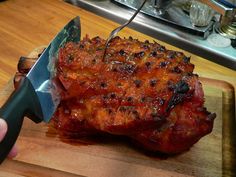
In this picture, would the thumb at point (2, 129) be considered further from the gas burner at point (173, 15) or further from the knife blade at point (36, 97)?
the gas burner at point (173, 15)

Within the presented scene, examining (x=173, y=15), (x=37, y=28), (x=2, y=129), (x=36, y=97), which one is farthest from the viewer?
(x=173, y=15)

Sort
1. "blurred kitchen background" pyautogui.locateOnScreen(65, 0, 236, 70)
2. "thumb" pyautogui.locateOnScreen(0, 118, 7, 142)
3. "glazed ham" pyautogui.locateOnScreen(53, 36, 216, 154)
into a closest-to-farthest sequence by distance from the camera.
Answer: "thumb" pyautogui.locateOnScreen(0, 118, 7, 142) → "glazed ham" pyautogui.locateOnScreen(53, 36, 216, 154) → "blurred kitchen background" pyautogui.locateOnScreen(65, 0, 236, 70)

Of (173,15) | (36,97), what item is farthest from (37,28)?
(36,97)

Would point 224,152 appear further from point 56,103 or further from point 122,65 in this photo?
point 56,103

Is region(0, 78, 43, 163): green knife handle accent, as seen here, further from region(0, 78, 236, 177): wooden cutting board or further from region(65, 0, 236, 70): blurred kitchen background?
region(65, 0, 236, 70): blurred kitchen background

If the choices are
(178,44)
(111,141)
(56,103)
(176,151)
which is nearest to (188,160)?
(176,151)

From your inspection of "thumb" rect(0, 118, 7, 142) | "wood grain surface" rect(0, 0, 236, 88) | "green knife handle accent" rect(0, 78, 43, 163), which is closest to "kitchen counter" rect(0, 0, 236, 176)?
"wood grain surface" rect(0, 0, 236, 88)

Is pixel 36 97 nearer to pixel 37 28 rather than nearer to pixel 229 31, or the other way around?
pixel 37 28
